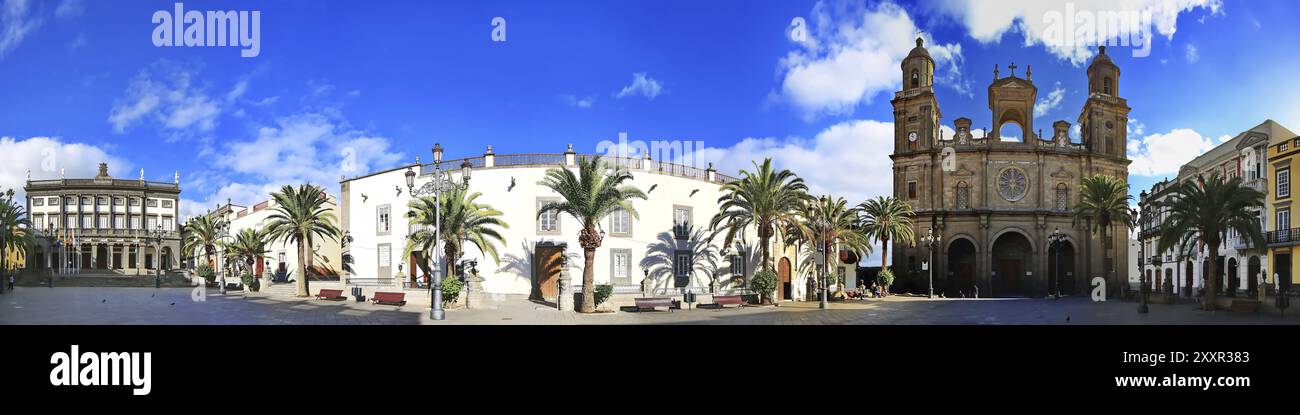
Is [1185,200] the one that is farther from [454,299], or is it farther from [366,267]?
[366,267]

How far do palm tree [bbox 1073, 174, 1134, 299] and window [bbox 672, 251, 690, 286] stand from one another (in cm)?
1849

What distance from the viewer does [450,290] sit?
26406 mm

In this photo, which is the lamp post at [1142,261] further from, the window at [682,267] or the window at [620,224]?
the window at [620,224]

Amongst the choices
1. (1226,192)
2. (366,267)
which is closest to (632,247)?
(366,267)

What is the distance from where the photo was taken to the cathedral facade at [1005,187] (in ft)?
81.8

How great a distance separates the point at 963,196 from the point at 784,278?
11332 mm

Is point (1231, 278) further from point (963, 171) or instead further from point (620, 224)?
point (620, 224)

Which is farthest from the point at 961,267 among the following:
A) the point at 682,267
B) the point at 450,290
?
the point at 450,290

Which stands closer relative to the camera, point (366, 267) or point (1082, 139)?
point (1082, 139)

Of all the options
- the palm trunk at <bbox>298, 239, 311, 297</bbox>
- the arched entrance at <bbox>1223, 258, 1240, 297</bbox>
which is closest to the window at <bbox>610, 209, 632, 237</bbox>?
the palm trunk at <bbox>298, 239, 311, 297</bbox>
